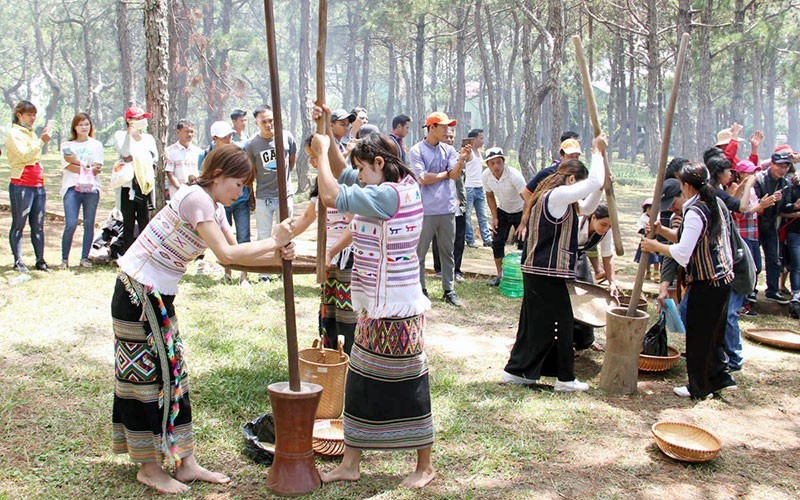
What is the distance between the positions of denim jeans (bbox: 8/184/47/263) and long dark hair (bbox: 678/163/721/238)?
22.8ft

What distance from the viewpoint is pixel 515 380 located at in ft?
17.2

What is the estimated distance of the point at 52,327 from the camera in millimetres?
6051

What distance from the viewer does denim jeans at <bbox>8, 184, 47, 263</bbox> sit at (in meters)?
7.95

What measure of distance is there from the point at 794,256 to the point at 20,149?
866 centimetres

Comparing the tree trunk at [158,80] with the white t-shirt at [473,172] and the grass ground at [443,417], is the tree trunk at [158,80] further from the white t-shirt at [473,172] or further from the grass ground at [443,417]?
the white t-shirt at [473,172]

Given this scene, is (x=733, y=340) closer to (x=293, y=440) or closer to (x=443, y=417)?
(x=443, y=417)

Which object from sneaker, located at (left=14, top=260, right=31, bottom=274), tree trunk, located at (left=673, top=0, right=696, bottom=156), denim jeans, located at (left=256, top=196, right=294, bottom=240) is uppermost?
tree trunk, located at (left=673, top=0, right=696, bottom=156)

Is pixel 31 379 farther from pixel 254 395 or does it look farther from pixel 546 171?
pixel 546 171

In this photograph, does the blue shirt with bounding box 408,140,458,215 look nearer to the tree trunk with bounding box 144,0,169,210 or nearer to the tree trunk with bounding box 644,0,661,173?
the tree trunk with bounding box 144,0,169,210

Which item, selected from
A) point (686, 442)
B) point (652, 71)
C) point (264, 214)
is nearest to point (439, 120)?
point (264, 214)

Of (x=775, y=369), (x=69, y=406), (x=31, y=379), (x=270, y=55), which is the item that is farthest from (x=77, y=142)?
(x=775, y=369)

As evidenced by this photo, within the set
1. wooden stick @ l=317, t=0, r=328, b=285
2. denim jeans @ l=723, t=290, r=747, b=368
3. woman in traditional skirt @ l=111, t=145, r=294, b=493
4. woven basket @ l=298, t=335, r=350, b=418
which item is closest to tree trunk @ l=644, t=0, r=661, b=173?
denim jeans @ l=723, t=290, r=747, b=368

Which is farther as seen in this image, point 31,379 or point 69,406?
point 31,379

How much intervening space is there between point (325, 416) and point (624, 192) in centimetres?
2246
